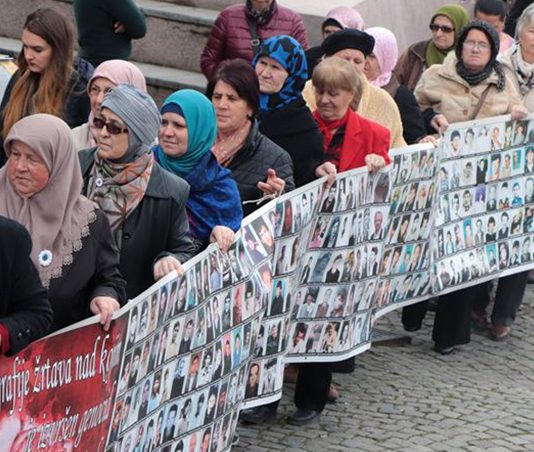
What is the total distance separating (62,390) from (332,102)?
3.47 m

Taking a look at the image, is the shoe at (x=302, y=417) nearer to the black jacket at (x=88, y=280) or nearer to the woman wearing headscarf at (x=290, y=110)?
the woman wearing headscarf at (x=290, y=110)

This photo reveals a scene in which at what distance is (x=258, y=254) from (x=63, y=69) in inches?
66.5

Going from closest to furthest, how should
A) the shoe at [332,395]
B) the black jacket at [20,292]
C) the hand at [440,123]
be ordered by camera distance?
the black jacket at [20,292]
the shoe at [332,395]
the hand at [440,123]

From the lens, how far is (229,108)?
27.5ft

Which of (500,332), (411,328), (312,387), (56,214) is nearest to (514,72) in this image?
(500,332)

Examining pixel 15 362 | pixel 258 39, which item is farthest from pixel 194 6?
pixel 15 362

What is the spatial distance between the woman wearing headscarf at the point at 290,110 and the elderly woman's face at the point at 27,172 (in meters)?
2.80

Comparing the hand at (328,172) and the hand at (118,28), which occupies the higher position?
the hand at (118,28)

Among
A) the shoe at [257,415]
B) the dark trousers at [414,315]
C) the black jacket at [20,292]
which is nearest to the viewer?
the black jacket at [20,292]

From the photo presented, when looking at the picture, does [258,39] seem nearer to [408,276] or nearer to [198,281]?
[408,276]

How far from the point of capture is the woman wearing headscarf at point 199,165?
25.1ft

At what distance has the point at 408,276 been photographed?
1038 cm

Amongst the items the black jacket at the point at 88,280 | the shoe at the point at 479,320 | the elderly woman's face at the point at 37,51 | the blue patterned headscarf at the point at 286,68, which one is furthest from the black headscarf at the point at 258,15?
the black jacket at the point at 88,280

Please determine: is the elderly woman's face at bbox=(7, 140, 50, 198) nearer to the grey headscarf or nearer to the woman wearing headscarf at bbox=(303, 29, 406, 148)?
the grey headscarf
